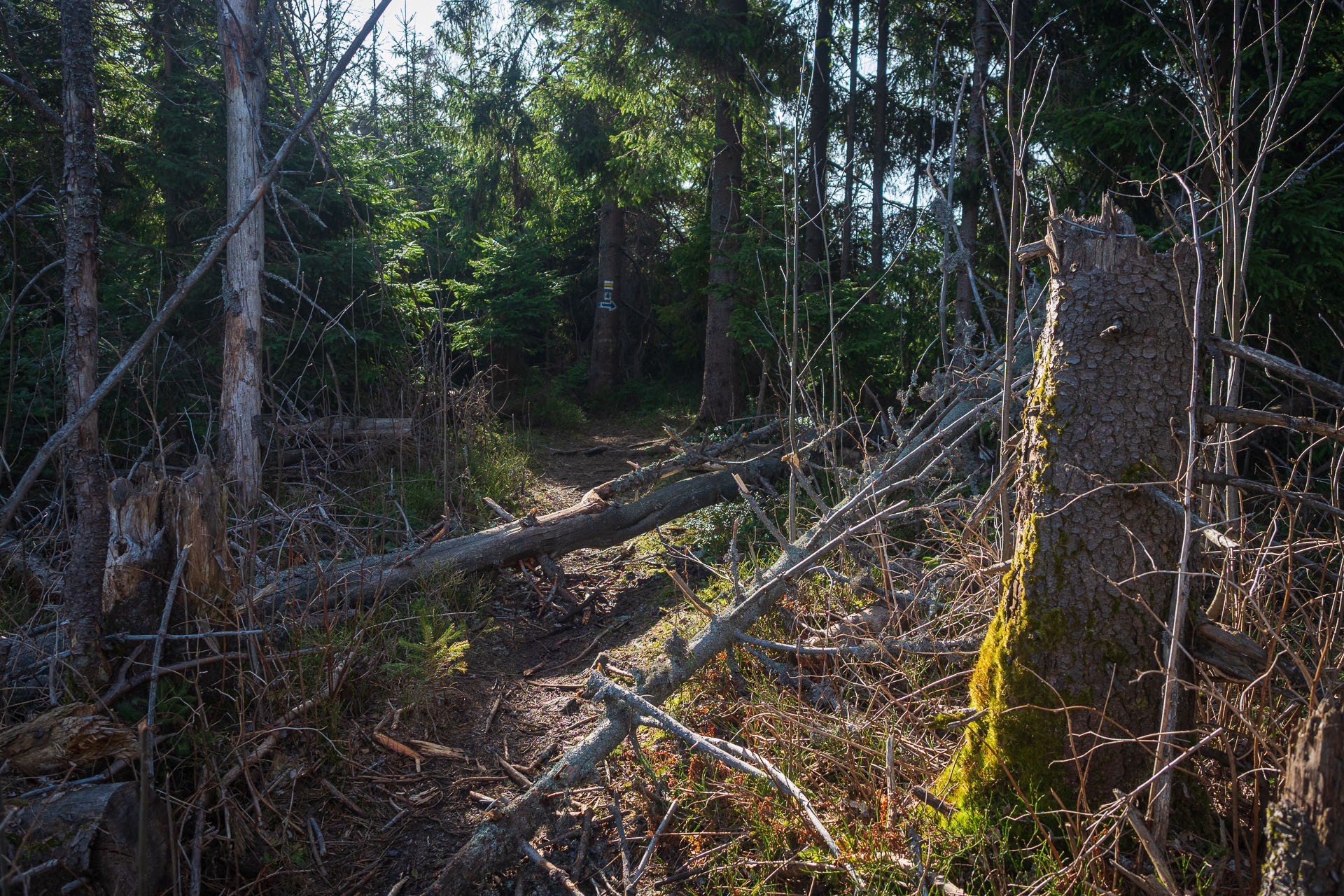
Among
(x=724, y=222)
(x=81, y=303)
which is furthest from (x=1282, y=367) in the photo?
(x=724, y=222)

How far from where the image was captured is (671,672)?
3488 mm

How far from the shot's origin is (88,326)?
291 centimetres

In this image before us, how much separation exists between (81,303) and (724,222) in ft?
30.4

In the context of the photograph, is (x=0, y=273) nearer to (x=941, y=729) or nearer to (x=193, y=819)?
(x=193, y=819)

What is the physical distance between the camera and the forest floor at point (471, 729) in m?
3.11

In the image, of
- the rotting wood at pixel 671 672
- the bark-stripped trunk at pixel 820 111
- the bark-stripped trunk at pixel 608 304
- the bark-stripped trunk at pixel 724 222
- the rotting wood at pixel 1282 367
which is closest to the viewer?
the rotting wood at pixel 1282 367

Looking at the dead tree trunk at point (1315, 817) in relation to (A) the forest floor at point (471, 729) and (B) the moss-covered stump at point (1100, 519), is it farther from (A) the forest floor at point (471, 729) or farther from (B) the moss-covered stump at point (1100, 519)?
(A) the forest floor at point (471, 729)

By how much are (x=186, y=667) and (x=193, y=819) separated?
23.8 inches

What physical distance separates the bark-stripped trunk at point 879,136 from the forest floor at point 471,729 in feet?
27.7

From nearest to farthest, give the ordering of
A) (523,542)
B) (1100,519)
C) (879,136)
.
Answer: (1100,519)
(523,542)
(879,136)

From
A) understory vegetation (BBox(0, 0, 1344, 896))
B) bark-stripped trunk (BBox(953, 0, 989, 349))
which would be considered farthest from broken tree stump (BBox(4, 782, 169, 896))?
bark-stripped trunk (BBox(953, 0, 989, 349))

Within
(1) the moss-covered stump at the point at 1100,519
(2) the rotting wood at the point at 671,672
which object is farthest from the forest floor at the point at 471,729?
(1) the moss-covered stump at the point at 1100,519

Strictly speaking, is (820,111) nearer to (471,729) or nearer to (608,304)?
(608,304)

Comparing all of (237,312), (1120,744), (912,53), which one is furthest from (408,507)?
(912,53)
